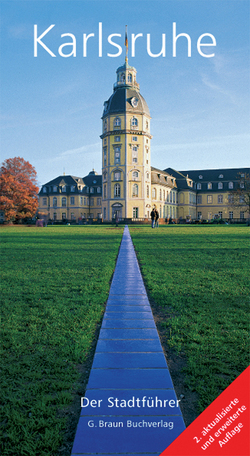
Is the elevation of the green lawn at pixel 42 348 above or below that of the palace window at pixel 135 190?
below

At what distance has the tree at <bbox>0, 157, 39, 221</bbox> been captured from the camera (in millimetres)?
48572

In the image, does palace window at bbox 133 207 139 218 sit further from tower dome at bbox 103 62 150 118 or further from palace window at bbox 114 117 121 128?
tower dome at bbox 103 62 150 118

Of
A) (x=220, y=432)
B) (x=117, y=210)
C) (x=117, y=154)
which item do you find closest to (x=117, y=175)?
(x=117, y=154)

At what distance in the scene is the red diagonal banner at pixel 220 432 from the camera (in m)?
1.78

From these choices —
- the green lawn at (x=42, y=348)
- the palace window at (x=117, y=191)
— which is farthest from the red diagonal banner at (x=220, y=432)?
the palace window at (x=117, y=191)

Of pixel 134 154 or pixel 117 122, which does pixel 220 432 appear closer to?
pixel 134 154

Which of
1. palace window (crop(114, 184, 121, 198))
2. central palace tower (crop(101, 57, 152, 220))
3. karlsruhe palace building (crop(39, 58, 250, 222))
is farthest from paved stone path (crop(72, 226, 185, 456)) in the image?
palace window (crop(114, 184, 121, 198))

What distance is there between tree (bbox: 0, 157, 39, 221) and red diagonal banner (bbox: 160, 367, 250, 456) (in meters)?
49.1

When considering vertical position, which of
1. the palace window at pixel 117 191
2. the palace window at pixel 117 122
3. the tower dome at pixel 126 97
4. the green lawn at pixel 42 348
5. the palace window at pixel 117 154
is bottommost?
the green lawn at pixel 42 348

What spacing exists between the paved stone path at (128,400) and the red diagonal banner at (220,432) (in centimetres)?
9

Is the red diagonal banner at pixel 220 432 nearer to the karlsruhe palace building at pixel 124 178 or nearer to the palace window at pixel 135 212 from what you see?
the karlsruhe palace building at pixel 124 178

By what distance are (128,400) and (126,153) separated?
2386 inches

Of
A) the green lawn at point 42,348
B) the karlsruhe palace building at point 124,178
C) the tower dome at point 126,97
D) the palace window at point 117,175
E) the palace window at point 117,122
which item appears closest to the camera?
the green lawn at point 42,348

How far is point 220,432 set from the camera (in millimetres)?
1895
